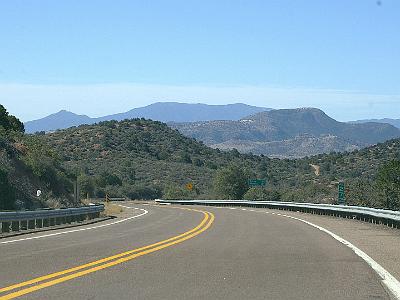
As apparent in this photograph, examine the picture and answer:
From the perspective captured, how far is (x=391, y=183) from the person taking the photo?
92.6 metres

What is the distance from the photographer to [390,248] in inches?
731

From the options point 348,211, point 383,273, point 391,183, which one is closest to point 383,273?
point 383,273

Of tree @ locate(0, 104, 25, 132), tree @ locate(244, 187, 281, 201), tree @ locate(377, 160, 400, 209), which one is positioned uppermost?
tree @ locate(0, 104, 25, 132)

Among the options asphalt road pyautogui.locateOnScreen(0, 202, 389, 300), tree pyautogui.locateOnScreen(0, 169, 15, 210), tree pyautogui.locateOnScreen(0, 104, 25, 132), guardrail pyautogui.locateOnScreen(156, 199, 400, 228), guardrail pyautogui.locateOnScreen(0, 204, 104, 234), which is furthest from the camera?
tree pyautogui.locateOnScreen(0, 104, 25, 132)

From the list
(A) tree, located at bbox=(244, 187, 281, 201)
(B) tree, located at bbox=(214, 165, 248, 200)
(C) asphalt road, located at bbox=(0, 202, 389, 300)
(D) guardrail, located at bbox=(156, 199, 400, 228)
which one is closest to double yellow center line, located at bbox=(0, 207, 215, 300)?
(C) asphalt road, located at bbox=(0, 202, 389, 300)

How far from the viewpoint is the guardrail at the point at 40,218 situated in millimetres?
24125

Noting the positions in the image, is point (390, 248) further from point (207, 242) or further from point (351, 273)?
A: point (351, 273)

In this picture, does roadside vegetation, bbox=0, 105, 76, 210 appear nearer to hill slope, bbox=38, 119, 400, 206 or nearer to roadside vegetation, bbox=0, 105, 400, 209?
roadside vegetation, bbox=0, 105, 400, 209

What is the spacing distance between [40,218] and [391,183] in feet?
233

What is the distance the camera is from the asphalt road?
34.3ft

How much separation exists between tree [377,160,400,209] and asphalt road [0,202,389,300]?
73.8 m

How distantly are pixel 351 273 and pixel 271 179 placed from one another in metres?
152

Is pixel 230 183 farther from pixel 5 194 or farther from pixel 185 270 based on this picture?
pixel 185 270

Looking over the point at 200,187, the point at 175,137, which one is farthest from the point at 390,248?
the point at 175,137
